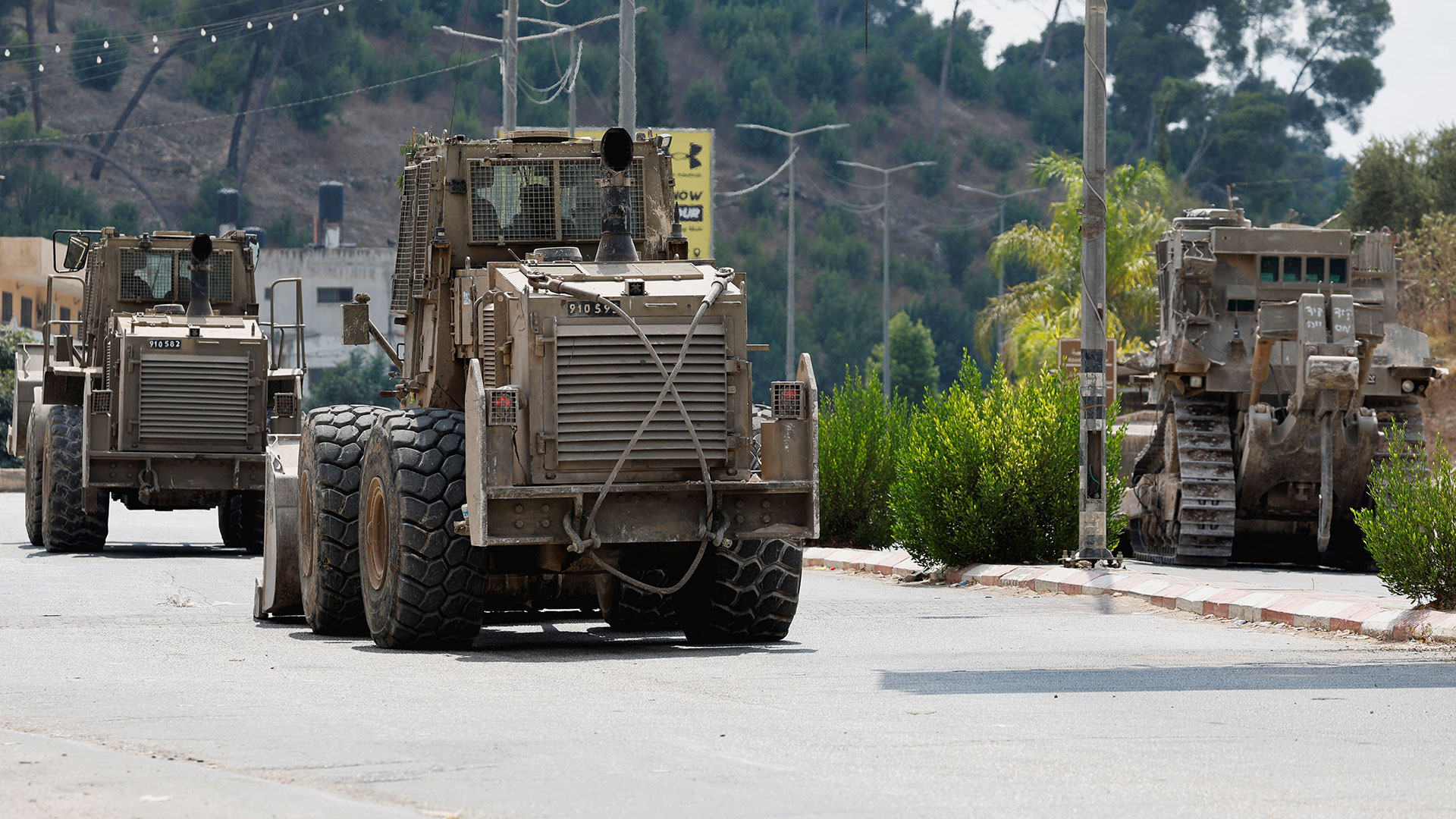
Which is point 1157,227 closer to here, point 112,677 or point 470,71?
point 112,677

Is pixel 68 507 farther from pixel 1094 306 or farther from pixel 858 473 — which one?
pixel 1094 306

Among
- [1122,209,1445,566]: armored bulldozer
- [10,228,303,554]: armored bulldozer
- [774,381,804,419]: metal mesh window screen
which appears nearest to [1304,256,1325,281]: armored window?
[1122,209,1445,566]: armored bulldozer

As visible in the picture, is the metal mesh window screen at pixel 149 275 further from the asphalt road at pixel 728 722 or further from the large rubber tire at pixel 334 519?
the large rubber tire at pixel 334 519

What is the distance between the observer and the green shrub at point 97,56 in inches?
4737

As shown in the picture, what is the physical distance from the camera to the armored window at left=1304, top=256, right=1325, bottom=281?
26.4m

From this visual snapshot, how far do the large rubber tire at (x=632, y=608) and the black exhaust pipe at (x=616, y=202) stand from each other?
2.19 m

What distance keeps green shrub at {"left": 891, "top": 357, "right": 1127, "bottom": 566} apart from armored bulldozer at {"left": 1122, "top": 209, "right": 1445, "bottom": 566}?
11.5 ft

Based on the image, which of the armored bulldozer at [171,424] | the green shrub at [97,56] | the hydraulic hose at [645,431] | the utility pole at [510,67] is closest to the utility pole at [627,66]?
the armored bulldozer at [171,424]

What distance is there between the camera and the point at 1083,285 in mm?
21500

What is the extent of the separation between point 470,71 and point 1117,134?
38418 mm

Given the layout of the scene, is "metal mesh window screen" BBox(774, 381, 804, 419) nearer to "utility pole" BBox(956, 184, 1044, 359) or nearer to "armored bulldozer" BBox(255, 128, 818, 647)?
"armored bulldozer" BBox(255, 128, 818, 647)

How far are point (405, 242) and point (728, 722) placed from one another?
21.7ft

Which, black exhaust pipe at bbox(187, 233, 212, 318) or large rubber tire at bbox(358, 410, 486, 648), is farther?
black exhaust pipe at bbox(187, 233, 212, 318)

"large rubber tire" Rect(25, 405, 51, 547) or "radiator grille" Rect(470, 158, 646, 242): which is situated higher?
"radiator grille" Rect(470, 158, 646, 242)
